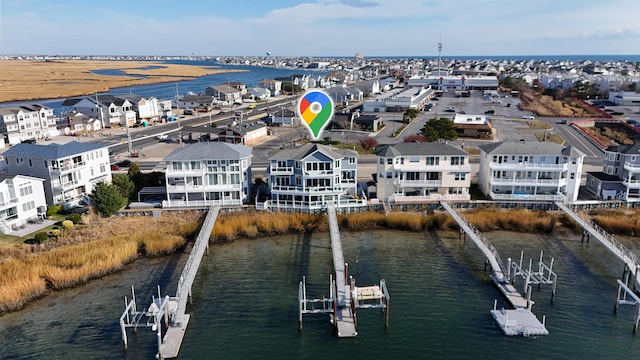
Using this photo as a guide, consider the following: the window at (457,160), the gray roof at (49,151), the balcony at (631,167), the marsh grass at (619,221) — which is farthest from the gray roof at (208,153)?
the balcony at (631,167)

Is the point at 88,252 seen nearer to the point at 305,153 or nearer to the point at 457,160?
the point at 305,153

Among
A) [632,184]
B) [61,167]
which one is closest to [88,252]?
[61,167]

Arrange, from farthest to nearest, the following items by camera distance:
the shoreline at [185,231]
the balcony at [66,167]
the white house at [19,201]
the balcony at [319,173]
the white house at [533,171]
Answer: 1. the white house at [533,171]
2. the balcony at [66,167]
3. the balcony at [319,173]
4. the white house at [19,201]
5. the shoreline at [185,231]

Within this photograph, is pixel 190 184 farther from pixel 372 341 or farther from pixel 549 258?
pixel 549 258

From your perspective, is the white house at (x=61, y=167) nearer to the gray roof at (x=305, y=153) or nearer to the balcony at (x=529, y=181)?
the gray roof at (x=305, y=153)

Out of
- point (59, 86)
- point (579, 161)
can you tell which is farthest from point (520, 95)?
point (59, 86)

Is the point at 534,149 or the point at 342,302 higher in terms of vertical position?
the point at 534,149

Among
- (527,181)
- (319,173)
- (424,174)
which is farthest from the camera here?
(424,174)
